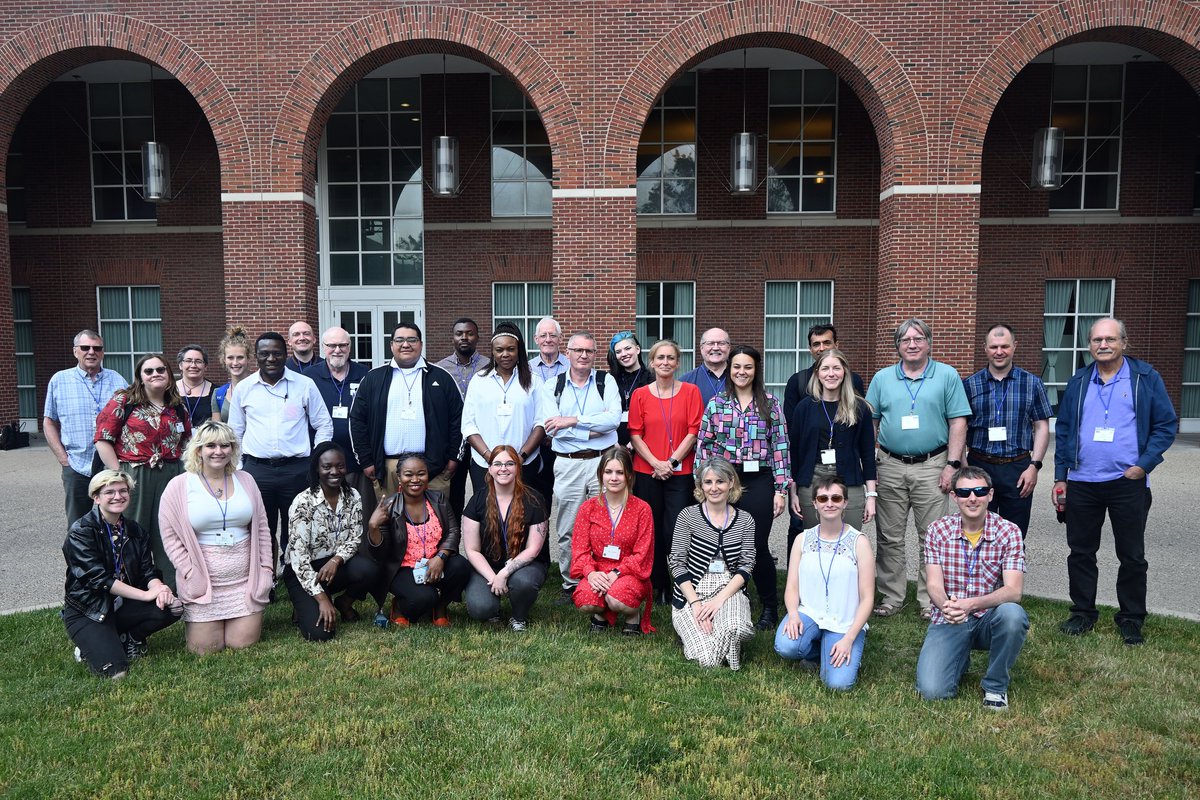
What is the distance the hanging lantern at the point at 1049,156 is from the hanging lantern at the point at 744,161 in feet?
18.1

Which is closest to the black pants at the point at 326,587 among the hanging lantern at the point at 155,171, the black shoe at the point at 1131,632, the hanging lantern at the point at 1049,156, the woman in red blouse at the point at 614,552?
the woman in red blouse at the point at 614,552

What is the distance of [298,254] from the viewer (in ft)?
42.3

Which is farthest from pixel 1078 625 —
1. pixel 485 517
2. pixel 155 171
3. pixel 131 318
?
pixel 131 318

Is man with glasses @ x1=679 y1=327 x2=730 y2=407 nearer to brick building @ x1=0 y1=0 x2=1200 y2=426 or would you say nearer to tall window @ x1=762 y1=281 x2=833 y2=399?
brick building @ x1=0 y1=0 x2=1200 y2=426

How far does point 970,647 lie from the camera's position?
4.36m

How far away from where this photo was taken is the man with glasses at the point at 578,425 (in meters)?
6.00

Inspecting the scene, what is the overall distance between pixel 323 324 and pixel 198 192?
12.1ft

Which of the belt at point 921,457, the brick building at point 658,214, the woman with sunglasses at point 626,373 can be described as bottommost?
the belt at point 921,457

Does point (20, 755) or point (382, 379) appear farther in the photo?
point (382, 379)

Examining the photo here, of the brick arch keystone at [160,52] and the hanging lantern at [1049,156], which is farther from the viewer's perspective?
the hanging lantern at [1049,156]

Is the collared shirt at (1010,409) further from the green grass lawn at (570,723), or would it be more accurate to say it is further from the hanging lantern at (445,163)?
the hanging lantern at (445,163)

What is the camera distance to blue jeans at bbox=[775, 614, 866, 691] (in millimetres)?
4355

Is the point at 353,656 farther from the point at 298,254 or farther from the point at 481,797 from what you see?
the point at 298,254

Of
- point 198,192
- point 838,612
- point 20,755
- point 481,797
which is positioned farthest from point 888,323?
point 198,192
